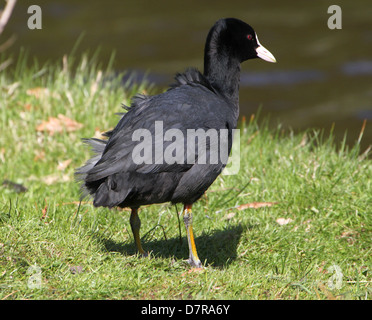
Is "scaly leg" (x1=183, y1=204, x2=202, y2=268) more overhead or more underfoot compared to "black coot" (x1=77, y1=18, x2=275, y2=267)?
more underfoot

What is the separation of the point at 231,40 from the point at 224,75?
27 cm

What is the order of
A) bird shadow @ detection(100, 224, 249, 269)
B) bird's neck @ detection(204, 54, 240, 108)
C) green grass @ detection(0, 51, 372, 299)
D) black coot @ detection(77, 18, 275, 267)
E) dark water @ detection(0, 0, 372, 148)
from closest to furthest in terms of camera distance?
green grass @ detection(0, 51, 372, 299), black coot @ detection(77, 18, 275, 267), bird shadow @ detection(100, 224, 249, 269), bird's neck @ detection(204, 54, 240, 108), dark water @ detection(0, 0, 372, 148)

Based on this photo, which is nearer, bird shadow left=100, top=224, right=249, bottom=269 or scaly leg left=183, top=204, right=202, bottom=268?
scaly leg left=183, top=204, right=202, bottom=268

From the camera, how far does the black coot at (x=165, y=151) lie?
145 inches

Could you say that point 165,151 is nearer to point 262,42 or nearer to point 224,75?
point 224,75

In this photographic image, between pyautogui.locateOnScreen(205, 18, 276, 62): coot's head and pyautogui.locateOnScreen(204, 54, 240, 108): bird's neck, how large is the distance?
43 mm

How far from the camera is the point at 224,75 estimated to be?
14.6 feet

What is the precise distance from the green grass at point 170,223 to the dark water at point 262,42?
3.17 metres

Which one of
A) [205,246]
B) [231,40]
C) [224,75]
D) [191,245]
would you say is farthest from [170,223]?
[231,40]

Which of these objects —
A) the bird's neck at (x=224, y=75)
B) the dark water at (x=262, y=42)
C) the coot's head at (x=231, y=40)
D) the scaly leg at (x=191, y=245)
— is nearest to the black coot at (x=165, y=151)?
the scaly leg at (x=191, y=245)

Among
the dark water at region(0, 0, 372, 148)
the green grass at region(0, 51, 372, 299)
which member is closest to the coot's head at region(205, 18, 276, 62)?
the green grass at region(0, 51, 372, 299)

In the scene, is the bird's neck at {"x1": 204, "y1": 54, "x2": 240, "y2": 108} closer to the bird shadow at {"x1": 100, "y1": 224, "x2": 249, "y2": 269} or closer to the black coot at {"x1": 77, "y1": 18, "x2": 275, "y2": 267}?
the black coot at {"x1": 77, "y1": 18, "x2": 275, "y2": 267}

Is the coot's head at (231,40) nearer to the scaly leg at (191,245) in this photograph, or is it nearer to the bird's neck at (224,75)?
the bird's neck at (224,75)

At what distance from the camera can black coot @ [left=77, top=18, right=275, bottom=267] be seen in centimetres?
367
